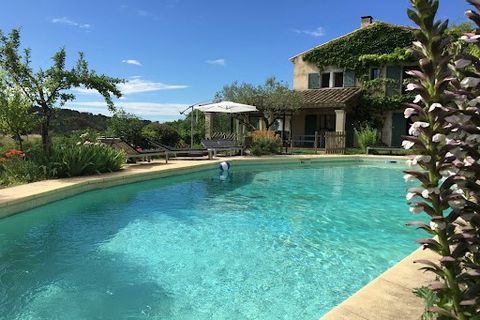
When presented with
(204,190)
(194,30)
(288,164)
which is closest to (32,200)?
(204,190)

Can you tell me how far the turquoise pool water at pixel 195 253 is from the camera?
401 centimetres

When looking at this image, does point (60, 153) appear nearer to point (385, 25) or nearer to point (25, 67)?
point (25, 67)

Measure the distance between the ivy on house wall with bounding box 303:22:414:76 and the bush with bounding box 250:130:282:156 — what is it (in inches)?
366

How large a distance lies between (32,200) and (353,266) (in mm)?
6219

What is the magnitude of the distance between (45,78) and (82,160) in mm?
2564

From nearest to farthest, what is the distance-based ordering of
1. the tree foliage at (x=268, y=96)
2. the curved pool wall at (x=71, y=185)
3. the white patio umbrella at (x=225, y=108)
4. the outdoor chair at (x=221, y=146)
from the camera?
1. the curved pool wall at (x=71, y=185)
2. the outdoor chair at (x=221, y=146)
3. the white patio umbrella at (x=225, y=108)
4. the tree foliage at (x=268, y=96)

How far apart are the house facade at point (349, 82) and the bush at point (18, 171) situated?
16.1m

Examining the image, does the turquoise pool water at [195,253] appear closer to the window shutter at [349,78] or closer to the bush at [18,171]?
the bush at [18,171]

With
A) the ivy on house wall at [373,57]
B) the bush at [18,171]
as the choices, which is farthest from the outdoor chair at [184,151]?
the ivy on house wall at [373,57]

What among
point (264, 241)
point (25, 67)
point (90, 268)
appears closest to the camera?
point (90, 268)

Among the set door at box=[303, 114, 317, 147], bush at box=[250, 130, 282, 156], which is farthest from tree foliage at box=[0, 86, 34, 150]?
door at box=[303, 114, 317, 147]

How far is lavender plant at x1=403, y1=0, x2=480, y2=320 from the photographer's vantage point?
1.68 metres

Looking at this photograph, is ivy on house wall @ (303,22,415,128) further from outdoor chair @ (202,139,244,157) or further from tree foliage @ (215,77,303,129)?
outdoor chair @ (202,139,244,157)

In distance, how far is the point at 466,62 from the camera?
1.69 meters
